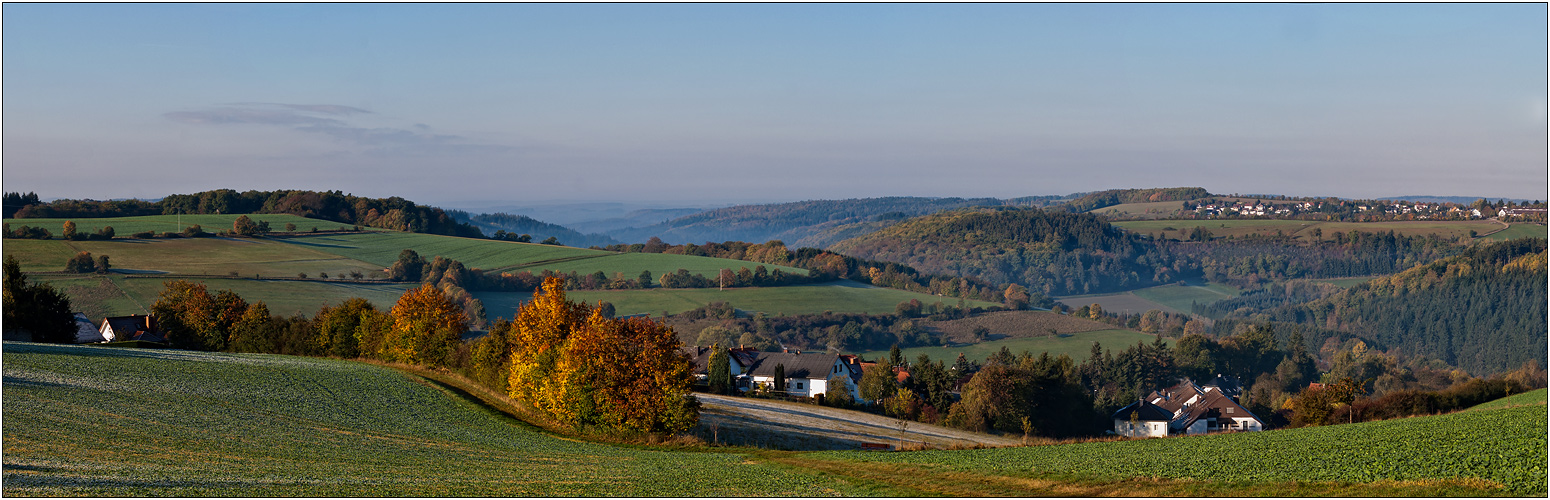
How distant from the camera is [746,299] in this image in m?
145

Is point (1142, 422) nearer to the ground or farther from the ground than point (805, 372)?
nearer to the ground

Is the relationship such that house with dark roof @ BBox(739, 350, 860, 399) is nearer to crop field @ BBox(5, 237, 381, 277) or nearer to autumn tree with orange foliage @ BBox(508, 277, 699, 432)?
autumn tree with orange foliage @ BBox(508, 277, 699, 432)

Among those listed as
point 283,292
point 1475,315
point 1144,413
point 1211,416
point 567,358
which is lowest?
point 1211,416

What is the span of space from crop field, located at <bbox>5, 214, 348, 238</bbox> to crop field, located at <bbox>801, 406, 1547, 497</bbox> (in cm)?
11925

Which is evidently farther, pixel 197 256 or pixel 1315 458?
pixel 197 256

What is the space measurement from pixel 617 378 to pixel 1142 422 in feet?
197

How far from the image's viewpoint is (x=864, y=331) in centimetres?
13875

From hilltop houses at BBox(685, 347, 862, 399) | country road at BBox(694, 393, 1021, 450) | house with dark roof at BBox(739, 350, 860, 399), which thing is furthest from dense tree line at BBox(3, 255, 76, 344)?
house with dark roof at BBox(739, 350, 860, 399)

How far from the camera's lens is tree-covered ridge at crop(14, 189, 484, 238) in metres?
136

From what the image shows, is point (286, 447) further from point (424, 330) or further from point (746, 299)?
point (746, 299)

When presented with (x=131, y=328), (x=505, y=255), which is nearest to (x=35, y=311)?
(x=131, y=328)

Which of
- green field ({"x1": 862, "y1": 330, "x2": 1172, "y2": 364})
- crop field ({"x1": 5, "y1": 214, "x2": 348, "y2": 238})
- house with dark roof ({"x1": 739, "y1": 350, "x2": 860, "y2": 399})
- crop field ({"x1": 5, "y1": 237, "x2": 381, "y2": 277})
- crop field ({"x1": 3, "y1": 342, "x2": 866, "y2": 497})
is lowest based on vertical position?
green field ({"x1": 862, "y1": 330, "x2": 1172, "y2": 364})

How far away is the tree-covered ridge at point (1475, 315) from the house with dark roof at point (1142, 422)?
108 m

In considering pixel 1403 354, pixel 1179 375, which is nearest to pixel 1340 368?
pixel 1179 375
